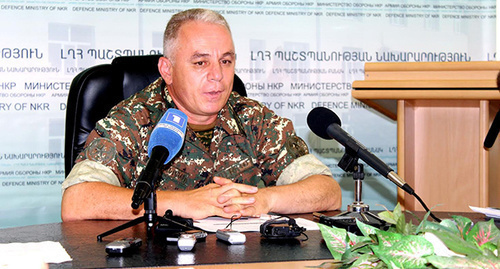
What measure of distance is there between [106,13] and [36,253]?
7.09 ft

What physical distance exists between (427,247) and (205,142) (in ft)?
6.06

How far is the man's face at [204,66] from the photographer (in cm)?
234

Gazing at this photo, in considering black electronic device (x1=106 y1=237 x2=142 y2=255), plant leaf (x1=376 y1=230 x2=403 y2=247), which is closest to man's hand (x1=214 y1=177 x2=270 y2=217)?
black electronic device (x1=106 y1=237 x2=142 y2=255)

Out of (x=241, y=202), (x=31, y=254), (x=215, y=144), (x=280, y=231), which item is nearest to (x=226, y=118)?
(x=215, y=144)

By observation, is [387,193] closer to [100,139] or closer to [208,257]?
[100,139]

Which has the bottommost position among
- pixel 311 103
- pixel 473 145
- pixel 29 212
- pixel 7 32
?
pixel 29 212

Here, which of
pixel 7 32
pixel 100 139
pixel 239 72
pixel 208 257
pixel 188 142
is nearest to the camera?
pixel 208 257

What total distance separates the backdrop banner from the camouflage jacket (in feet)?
3.13

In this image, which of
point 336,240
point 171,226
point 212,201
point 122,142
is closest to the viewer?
point 336,240

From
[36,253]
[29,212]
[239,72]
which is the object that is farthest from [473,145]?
[29,212]

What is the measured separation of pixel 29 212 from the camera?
10.6 feet

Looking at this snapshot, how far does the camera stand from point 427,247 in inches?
25.4

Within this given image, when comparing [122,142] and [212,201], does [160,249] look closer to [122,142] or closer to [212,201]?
[212,201]

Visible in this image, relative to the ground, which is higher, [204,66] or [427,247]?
[204,66]
